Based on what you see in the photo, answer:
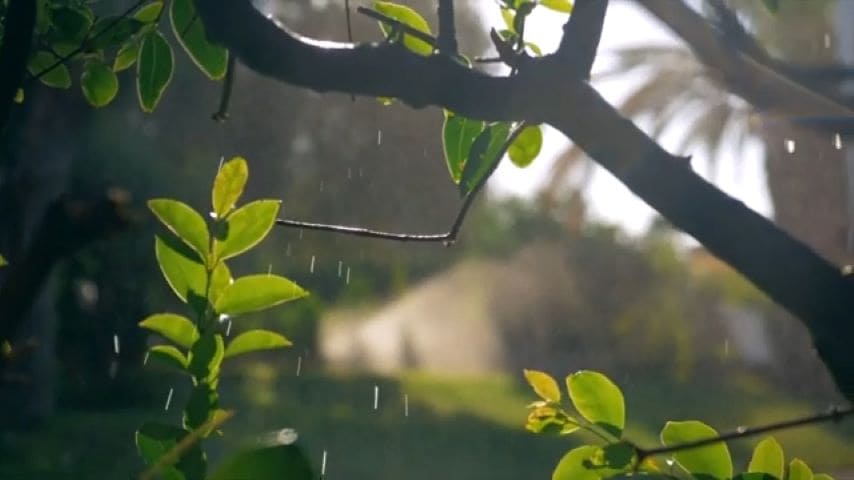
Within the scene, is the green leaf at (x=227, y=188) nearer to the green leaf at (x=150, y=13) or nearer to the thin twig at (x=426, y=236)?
the thin twig at (x=426, y=236)

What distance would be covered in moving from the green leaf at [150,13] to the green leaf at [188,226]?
0.25 m

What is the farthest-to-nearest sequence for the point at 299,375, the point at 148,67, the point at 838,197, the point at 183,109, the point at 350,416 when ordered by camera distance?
1. the point at 183,109
2. the point at 299,375
3. the point at 350,416
4. the point at 838,197
5. the point at 148,67

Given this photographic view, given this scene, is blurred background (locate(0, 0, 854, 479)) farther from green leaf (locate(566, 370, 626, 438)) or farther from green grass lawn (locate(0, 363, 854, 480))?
green leaf (locate(566, 370, 626, 438))

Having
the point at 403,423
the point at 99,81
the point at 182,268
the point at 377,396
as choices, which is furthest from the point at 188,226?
the point at 377,396

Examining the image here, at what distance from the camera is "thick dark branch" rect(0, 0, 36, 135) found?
45 centimetres

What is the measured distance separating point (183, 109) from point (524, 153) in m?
5.89

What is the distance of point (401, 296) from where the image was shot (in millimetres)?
6293

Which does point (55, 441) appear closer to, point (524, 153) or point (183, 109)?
point (183, 109)

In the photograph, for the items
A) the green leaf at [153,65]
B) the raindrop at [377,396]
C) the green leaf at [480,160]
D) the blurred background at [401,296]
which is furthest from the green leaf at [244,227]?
the raindrop at [377,396]

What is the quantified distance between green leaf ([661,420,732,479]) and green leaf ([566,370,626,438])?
0.8 inches

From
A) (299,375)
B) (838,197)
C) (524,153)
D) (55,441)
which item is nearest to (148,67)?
(524,153)

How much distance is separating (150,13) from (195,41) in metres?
0.03

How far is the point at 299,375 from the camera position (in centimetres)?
584

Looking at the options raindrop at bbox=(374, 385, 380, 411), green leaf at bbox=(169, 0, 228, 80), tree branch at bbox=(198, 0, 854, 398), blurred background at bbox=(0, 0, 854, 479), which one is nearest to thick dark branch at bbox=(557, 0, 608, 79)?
tree branch at bbox=(198, 0, 854, 398)
